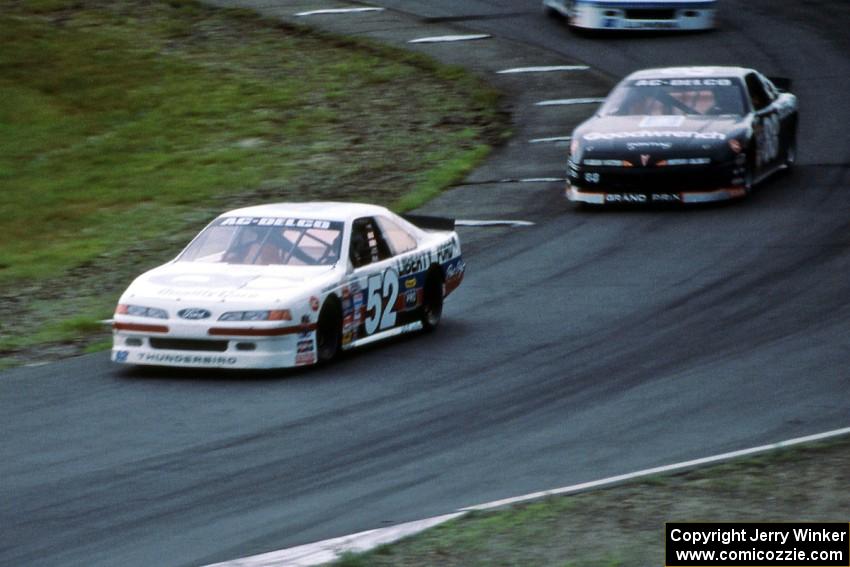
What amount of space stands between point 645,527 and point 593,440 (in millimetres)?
2237

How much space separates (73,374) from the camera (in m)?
11.5

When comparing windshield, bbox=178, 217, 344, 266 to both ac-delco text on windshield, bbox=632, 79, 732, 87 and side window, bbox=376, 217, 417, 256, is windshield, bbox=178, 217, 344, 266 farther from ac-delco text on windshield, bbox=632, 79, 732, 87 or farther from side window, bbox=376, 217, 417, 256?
ac-delco text on windshield, bbox=632, 79, 732, 87

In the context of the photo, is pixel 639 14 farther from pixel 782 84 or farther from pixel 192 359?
pixel 192 359

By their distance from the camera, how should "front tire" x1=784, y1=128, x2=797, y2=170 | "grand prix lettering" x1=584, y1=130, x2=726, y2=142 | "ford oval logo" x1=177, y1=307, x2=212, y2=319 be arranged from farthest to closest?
"front tire" x1=784, y1=128, x2=797, y2=170, "grand prix lettering" x1=584, y1=130, x2=726, y2=142, "ford oval logo" x1=177, y1=307, x2=212, y2=319

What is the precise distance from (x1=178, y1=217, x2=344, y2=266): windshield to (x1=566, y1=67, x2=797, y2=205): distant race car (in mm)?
6172

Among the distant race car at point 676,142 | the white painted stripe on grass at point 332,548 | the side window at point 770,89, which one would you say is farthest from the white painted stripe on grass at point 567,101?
the white painted stripe on grass at point 332,548

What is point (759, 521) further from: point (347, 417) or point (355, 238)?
point (355, 238)

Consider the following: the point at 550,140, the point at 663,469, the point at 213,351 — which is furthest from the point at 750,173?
the point at 663,469

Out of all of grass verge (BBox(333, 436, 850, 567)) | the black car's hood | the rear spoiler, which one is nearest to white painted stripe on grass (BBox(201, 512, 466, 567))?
grass verge (BBox(333, 436, 850, 567))

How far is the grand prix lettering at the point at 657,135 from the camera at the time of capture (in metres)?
17.7

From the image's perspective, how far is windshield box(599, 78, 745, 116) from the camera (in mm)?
18641

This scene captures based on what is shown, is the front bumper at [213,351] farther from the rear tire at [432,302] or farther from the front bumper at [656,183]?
the front bumper at [656,183]

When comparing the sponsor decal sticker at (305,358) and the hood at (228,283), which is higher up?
the hood at (228,283)

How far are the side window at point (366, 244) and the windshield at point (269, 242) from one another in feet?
0.51
